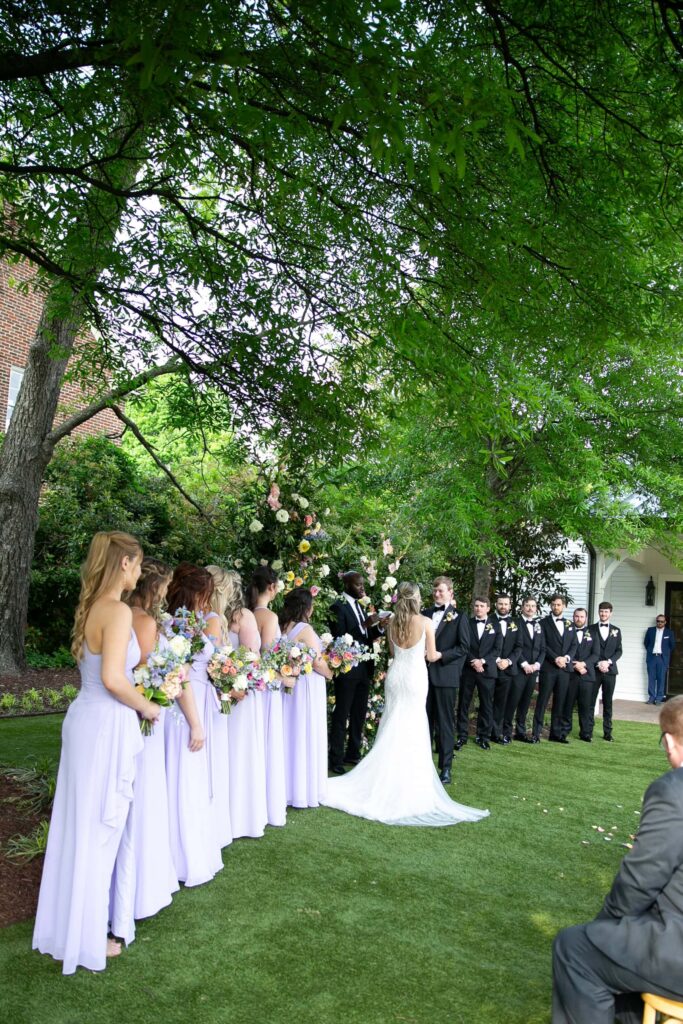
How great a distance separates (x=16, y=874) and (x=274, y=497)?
15.8 feet

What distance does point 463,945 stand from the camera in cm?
538

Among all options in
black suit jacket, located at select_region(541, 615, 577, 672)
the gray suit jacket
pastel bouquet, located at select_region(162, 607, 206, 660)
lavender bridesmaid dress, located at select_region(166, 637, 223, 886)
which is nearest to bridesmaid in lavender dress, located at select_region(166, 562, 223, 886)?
lavender bridesmaid dress, located at select_region(166, 637, 223, 886)

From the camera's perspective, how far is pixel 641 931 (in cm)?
362

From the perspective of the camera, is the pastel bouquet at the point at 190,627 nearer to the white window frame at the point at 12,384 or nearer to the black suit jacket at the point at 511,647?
the black suit jacket at the point at 511,647

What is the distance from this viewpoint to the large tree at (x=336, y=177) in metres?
5.44

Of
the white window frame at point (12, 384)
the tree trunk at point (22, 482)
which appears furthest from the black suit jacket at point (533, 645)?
the white window frame at point (12, 384)

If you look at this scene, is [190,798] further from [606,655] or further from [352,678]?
[606,655]

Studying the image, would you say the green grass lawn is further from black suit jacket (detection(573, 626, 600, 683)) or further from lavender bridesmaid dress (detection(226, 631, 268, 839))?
Result: black suit jacket (detection(573, 626, 600, 683))

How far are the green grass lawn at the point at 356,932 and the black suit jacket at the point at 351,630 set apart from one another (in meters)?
2.10

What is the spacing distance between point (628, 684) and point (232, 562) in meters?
14.8

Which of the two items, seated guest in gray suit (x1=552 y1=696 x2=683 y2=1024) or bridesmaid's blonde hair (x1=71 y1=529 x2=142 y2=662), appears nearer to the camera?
seated guest in gray suit (x1=552 y1=696 x2=683 y2=1024)

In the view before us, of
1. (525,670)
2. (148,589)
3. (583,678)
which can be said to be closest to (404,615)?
(148,589)

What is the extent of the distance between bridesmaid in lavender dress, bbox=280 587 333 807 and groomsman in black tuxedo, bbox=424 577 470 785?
178 cm

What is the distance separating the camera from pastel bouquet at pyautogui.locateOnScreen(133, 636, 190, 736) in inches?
201
